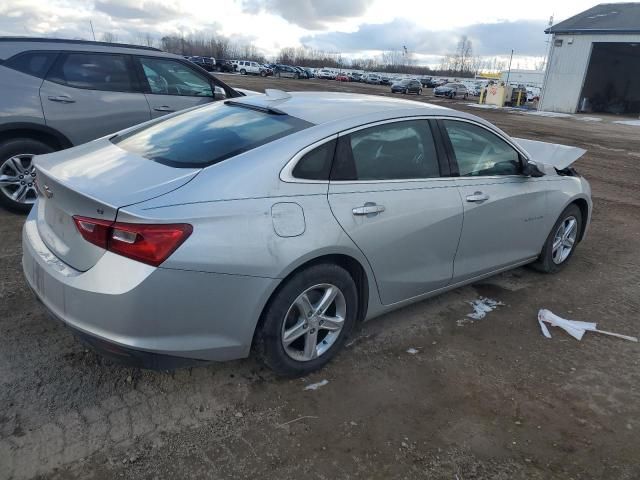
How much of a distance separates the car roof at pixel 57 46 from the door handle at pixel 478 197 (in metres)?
4.52

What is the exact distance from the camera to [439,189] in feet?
11.2

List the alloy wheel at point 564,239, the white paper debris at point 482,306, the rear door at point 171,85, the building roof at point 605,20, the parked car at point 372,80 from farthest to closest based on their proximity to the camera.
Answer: the parked car at point 372,80 → the building roof at point 605,20 → the rear door at point 171,85 → the alloy wheel at point 564,239 → the white paper debris at point 482,306

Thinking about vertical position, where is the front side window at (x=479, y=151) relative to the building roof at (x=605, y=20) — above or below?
below

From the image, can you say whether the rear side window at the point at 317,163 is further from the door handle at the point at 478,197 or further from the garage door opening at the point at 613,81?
the garage door opening at the point at 613,81

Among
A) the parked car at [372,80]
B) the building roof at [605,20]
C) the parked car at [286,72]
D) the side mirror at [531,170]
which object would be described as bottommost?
the parked car at [372,80]

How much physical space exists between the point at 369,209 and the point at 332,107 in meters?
0.81

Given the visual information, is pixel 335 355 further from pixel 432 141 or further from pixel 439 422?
pixel 432 141

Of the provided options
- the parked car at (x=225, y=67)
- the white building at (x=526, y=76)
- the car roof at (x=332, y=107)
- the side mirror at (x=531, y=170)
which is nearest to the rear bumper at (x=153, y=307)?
the car roof at (x=332, y=107)

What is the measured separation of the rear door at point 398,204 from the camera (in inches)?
117

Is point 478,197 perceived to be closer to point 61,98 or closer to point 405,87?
point 61,98

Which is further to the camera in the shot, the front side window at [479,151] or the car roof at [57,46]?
the car roof at [57,46]

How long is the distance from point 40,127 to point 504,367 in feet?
16.5

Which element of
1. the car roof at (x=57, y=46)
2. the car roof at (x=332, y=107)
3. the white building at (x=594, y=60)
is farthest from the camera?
the white building at (x=594, y=60)

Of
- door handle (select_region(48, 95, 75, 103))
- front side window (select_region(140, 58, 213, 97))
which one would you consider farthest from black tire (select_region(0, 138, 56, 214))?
front side window (select_region(140, 58, 213, 97))
